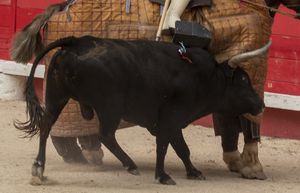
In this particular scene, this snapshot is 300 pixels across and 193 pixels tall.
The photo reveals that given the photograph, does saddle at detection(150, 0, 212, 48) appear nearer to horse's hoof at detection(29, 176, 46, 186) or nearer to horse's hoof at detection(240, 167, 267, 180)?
horse's hoof at detection(240, 167, 267, 180)

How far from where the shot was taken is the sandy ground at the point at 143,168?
20.0 ft

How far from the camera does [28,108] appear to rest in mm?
6160

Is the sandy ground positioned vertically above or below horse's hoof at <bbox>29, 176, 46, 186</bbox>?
below

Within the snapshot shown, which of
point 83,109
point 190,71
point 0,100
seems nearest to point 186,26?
point 190,71

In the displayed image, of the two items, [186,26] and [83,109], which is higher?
[186,26]

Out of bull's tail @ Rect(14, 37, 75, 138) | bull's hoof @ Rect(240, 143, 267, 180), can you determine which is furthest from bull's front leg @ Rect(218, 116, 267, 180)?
bull's tail @ Rect(14, 37, 75, 138)

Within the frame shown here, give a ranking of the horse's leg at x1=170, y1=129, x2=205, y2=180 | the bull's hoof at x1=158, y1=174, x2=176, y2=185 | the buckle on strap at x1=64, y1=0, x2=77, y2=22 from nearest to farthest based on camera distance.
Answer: the bull's hoof at x1=158, y1=174, x2=176, y2=185 → the horse's leg at x1=170, y1=129, x2=205, y2=180 → the buckle on strap at x1=64, y1=0, x2=77, y2=22

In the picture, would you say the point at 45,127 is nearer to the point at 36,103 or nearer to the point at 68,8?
the point at 36,103

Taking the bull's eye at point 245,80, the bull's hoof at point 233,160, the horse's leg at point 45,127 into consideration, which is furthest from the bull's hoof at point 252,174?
the horse's leg at point 45,127

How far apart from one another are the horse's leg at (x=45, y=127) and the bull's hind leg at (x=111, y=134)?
0.97 feet

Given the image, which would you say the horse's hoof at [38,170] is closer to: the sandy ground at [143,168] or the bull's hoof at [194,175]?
the sandy ground at [143,168]

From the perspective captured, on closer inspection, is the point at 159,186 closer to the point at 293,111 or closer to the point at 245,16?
the point at 245,16

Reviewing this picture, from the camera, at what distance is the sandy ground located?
6.11 m

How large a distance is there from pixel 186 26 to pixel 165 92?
1.76 ft
